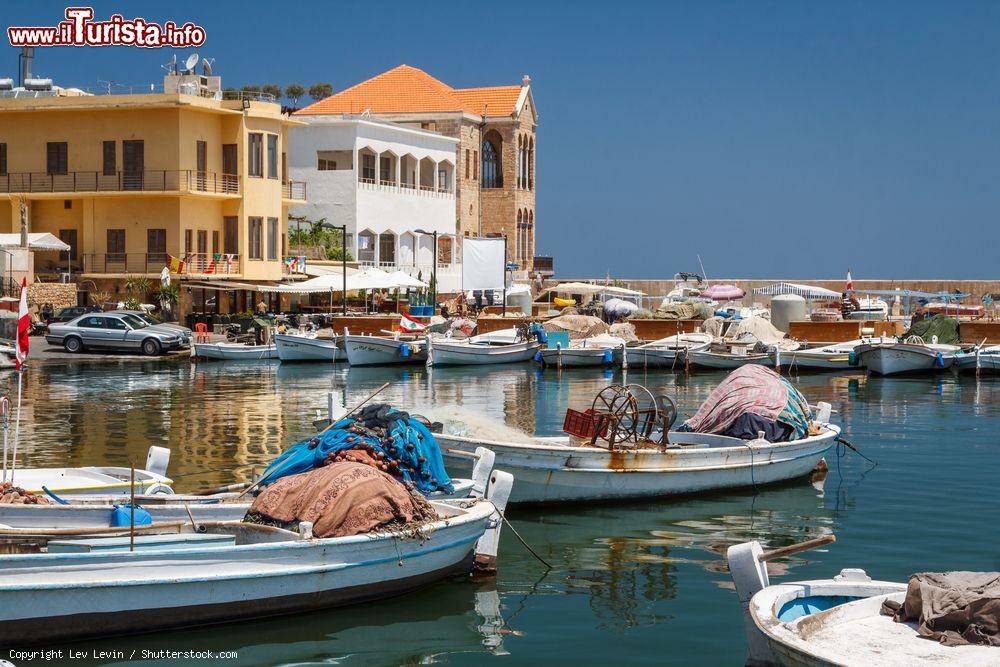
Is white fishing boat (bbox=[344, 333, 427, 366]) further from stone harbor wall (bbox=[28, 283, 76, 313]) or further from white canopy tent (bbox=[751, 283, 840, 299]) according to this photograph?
white canopy tent (bbox=[751, 283, 840, 299])

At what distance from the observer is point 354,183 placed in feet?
213

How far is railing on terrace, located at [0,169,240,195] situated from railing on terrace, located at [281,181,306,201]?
4.87 m

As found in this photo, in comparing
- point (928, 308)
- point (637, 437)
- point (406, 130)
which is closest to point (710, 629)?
point (637, 437)

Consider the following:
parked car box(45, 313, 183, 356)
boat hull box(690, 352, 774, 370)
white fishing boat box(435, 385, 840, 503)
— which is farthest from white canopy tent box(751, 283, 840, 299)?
white fishing boat box(435, 385, 840, 503)

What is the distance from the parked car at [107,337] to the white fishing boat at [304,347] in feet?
12.4

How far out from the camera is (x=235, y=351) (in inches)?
1748

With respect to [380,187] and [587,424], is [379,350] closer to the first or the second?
[380,187]

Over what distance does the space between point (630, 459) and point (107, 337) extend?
3124cm

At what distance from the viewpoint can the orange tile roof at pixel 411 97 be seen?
7854cm

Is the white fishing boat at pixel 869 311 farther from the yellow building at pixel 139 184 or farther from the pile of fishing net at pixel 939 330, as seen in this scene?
the yellow building at pixel 139 184

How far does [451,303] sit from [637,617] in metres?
49.6

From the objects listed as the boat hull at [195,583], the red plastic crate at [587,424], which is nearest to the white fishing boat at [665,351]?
the red plastic crate at [587,424]

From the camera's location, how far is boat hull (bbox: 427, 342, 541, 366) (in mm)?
43750

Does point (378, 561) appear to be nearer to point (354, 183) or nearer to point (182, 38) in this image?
point (182, 38)
